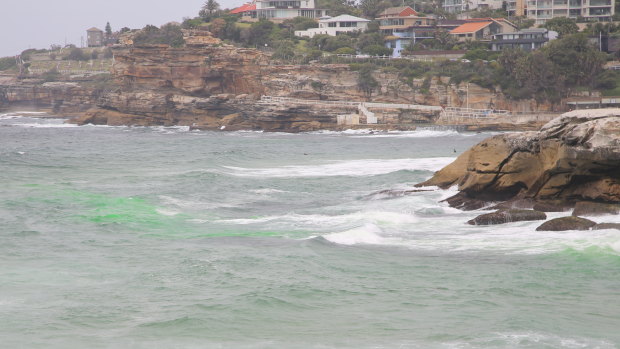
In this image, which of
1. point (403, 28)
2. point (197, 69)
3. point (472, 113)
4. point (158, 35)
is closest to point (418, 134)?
point (472, 113)

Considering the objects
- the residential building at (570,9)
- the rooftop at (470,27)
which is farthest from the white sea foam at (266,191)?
the residential building at (570,9)

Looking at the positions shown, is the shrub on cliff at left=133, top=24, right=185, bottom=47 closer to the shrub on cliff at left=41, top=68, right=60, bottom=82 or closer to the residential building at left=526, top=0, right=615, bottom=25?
the shrub on cliff at left=41, top=68, right=60, bottom=82

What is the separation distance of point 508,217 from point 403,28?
85.2 meters

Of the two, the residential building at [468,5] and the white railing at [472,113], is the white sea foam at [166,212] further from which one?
the residential building at [468,5]

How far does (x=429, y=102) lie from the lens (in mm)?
82062

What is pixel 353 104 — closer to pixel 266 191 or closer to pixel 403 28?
pixel 403 28

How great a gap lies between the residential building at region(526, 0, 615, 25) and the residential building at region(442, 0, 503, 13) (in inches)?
845

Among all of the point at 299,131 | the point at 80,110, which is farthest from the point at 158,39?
the point at 299,131

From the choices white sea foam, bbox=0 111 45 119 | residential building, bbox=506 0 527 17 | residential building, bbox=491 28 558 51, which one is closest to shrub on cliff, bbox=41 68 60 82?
white sea foam, bbox=0 111 45 119

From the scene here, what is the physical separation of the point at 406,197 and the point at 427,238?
26.2 feet

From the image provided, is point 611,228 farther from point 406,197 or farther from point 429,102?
point 429,102

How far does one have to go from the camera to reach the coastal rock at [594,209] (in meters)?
22.4

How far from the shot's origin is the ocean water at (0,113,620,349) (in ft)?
44.8

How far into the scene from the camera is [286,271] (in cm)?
1791
